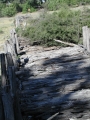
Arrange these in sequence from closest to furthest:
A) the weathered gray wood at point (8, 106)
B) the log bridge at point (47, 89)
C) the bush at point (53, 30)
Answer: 1. the weathered gray wood at point (8, 106)
2. the log bridge at point (47, 89)
3. the bush at point (53, 30)

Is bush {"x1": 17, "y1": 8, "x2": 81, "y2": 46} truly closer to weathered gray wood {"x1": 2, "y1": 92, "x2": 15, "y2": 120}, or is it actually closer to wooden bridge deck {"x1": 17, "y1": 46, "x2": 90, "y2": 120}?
wooden bridge deck {"x1": 17, "y1": 46, "x2": 90, "y2": 120}

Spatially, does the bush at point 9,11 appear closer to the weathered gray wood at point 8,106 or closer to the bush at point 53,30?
the bush at point 53,30

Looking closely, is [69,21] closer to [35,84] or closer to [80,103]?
[35,84]

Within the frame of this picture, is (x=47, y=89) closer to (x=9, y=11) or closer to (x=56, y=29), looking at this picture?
(x=56, y=29)

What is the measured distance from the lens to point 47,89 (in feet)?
20.1

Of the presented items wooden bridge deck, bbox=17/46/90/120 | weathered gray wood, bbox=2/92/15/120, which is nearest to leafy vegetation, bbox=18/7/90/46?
wooden bridge deck, bbox=17/46/90/120

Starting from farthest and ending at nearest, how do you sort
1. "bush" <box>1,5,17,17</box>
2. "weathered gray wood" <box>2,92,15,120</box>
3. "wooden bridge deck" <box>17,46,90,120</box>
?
"bush" <box>1,5,17,17</box>
"wooden bridge deck" <box>17,46,90,120</box>
"weathered gray wood" <box>2,92,15,120</box>

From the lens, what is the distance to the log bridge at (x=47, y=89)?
4.23 meters

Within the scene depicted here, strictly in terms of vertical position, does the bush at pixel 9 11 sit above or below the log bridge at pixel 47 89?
above

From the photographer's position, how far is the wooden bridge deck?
206 inches

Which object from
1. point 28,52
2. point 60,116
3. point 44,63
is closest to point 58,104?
point 60,116

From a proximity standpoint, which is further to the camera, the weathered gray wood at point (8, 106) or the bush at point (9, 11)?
the bush at point (9, 11)

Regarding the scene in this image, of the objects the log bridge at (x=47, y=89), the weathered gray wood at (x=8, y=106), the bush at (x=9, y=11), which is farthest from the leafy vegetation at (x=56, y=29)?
the bush at (x=9, y=11)

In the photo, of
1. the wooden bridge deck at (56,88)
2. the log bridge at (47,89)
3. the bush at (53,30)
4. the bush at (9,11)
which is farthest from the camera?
the bush at (9,11)
